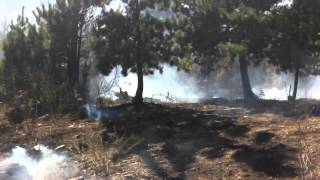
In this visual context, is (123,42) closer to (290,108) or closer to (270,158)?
(290,108)

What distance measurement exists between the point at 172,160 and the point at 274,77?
164 feet

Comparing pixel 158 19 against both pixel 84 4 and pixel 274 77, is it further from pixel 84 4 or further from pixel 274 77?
pixel 274 77

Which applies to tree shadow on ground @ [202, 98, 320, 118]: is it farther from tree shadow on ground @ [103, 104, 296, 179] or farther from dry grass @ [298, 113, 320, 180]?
tree shadow on ground @ [103, 104, 296, 179]

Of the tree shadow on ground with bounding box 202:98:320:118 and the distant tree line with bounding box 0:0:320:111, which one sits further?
the distant tree line with bounding box 0:0:320:111

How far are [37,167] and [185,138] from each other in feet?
8.41

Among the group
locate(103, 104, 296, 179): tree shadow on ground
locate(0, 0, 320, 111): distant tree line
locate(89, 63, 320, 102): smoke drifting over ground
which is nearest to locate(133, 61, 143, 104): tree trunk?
locate(0, 0, 320, 111): distant tree line

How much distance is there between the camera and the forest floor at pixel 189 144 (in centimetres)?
658

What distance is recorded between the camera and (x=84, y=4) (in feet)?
56.2

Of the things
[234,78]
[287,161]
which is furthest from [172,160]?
[234,78]

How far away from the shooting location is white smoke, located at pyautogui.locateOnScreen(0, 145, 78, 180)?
23.8 ft

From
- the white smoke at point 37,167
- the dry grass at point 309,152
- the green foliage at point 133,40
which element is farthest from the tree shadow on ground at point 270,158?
the green foliage at point 133,40

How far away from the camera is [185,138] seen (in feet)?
29.3

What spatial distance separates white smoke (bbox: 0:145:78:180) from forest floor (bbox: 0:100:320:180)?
0.23 meters

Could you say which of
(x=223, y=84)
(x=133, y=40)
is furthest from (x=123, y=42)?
(x=223, y=84)
